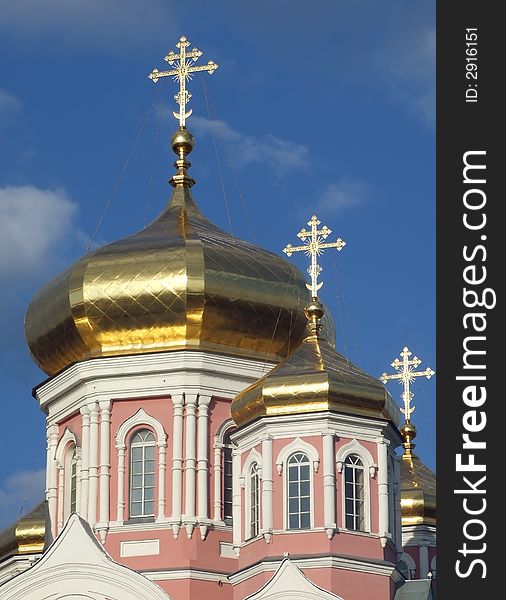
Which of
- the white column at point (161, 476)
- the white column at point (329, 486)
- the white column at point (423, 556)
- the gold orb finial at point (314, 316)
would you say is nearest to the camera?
the white column at point (329, 486)

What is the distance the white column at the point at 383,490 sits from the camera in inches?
939

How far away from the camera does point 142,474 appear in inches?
1022

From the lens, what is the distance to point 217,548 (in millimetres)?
25281

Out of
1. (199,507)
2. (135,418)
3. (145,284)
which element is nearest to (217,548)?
(199,507)

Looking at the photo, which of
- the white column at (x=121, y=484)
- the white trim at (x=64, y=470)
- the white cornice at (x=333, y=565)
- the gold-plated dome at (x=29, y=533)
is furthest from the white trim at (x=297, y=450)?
the gold-plated dome at (x=29, y=533)

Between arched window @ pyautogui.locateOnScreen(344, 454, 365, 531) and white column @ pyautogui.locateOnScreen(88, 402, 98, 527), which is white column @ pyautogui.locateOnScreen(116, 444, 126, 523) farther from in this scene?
arched window @ pyautogui.locateOnScreen(344, 454, 365, 531)

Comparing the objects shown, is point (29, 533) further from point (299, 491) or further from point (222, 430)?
point (299, 491)

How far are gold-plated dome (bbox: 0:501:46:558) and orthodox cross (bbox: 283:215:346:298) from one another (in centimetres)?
596

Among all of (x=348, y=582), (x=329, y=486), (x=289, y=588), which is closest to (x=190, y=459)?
(x=329, y=486)

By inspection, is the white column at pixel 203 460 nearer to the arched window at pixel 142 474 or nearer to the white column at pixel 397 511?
the arched window at pixel 142 474

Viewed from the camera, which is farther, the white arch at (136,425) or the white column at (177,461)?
the white arch at (136,425)

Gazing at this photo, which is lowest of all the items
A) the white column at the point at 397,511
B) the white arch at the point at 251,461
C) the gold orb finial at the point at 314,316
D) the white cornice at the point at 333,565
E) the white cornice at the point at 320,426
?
the white cornice at the point at 333,565

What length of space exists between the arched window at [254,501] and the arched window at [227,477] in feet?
4.03

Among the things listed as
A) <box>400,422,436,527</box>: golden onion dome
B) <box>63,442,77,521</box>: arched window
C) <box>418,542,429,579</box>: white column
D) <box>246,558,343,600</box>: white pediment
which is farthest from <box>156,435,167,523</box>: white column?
<box>418,542,429,579</box>: white column
